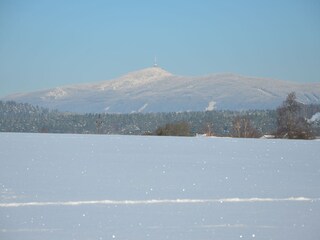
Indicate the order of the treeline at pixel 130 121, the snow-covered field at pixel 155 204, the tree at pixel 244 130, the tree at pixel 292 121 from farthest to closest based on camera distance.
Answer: the treeline at pixel 130 121 < the tree at pixel 244 130 < the tree at pixel 292 121 < the snow-covered field at pixel 155 204

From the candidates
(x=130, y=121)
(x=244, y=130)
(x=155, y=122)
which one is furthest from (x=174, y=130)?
(x=130, y=121)

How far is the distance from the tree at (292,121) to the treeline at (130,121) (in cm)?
1450

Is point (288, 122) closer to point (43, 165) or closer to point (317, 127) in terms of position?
point (317, 127)

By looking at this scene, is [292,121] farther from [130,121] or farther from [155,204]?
[130,121]

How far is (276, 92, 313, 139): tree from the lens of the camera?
2330 inches

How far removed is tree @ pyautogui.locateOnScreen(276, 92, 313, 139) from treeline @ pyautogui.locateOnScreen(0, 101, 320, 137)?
47.6 feet

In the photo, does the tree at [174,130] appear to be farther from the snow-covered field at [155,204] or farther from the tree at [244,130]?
the snow-covered field at [155,204]

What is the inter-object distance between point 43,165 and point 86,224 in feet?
35.1

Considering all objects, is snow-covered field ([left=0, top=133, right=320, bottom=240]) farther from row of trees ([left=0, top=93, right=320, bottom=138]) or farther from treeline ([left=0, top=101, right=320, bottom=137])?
treeline ([left=0, top=101, right=320, bottom=137])

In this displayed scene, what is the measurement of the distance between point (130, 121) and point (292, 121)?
2322 inches

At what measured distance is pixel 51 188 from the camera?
13.7m

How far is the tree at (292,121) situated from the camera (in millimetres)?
59188

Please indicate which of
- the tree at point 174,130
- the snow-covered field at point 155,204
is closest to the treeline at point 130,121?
the tree at point 174,130

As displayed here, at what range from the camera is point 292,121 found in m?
60.6
